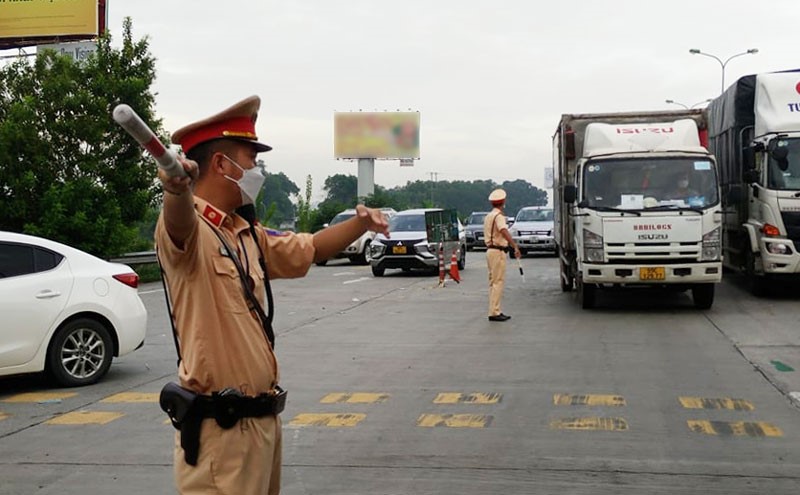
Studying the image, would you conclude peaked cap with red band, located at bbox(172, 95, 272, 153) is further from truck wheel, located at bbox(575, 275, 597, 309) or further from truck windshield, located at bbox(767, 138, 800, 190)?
truck windshield, located at bbox(767, 138, 800, 190)

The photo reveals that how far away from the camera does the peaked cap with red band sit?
3160 millimetres

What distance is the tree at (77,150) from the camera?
21984 millimetres

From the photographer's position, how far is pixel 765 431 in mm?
7059

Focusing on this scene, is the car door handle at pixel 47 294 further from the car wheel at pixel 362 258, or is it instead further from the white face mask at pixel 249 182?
the car wheel at pixel 362 258

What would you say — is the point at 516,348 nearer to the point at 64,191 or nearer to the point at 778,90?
the point at 778,90

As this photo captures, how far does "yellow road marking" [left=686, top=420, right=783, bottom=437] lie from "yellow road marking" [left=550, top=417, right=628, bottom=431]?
53 centimetres

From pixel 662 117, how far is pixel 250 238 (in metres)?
13.7

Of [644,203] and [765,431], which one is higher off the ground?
[644,203]

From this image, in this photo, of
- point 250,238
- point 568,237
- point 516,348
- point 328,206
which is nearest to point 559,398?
point 516,348

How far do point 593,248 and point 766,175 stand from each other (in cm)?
356

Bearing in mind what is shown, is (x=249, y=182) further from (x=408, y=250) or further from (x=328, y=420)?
(x=408, y=250)

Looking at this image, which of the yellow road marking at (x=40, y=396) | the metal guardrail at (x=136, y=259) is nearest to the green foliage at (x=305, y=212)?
the metal guardrail at (x=136, y=259)

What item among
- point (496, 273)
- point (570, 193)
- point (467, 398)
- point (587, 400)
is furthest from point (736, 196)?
point (467, 398)

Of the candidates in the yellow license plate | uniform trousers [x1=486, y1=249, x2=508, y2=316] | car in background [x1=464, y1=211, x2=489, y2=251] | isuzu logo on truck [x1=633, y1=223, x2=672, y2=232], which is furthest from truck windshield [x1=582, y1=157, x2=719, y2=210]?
car in background [x1=464, y1=211, x2=489, y2=251]
